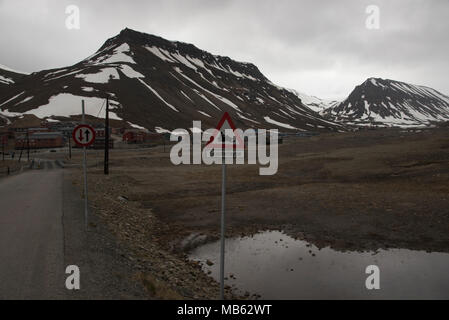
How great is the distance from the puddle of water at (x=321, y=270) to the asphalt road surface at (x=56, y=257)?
3645 mm

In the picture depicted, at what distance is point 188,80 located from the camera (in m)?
198

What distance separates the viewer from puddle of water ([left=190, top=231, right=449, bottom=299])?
974cm

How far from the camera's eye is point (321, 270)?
11328 mm

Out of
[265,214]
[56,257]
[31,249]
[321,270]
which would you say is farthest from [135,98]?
[321,270]

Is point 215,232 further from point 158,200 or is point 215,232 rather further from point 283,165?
point 283,165

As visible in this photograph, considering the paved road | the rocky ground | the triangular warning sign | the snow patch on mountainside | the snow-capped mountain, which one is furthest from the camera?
the snow-capped mountain

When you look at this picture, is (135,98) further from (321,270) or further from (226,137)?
(226,137)

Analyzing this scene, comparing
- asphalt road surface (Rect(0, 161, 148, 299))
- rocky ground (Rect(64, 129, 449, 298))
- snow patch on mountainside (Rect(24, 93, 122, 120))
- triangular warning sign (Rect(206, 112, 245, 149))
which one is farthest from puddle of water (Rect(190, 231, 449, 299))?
snow patch on mountainside (Rect(24, 93, 122, 120))

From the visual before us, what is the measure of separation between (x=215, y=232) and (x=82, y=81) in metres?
158

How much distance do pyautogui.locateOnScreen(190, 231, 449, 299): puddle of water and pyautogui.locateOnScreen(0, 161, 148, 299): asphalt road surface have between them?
3.65 metres

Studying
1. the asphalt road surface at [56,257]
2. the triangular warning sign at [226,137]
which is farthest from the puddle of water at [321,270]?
the triangular warning sign at [226,137]

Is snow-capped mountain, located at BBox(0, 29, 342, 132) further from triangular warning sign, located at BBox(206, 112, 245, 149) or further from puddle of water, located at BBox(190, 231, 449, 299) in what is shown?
triangular warning sign, located at BBox(206, 112, 245, 149)

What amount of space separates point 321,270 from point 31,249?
9.72 meters

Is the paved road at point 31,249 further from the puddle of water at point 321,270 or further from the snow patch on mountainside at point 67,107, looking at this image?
the snow patch on mountainside at point 67,107
